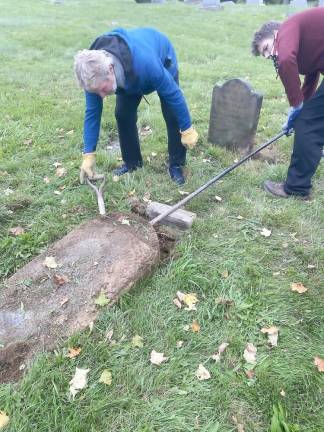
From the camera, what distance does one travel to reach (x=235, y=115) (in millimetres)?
4379

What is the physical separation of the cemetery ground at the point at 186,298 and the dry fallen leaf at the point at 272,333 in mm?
27

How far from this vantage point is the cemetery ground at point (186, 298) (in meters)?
2.17

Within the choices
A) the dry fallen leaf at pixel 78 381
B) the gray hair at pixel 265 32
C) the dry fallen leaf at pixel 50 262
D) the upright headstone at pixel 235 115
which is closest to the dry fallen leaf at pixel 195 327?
the dry fallen leaf at pixel 78 381

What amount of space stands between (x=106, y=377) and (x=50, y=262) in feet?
2.93

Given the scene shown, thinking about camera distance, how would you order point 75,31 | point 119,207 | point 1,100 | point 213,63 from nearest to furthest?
point 119,207
point 1,100
point 213,63
point 75,31

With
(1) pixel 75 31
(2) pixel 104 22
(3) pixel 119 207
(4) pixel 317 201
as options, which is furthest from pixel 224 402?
(2) pixel 104 22

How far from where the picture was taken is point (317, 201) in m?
3.78

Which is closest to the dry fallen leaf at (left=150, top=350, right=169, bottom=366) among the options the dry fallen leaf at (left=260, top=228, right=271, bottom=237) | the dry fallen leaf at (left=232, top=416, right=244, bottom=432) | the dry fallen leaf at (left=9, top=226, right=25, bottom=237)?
the dry fallen leaf at (left=232, top=416, right=244, bottom=432)

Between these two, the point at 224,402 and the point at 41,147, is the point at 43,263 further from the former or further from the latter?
the point at 41,147

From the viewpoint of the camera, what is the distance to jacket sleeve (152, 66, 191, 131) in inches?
124

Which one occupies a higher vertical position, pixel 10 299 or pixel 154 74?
pixel 154 74

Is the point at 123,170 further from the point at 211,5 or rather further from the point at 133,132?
the point at 211,5

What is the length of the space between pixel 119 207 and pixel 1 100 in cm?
335

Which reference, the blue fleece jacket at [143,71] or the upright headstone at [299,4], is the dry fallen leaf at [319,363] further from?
the upright headstone at [299,4]
